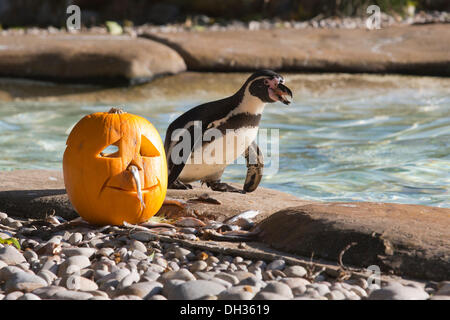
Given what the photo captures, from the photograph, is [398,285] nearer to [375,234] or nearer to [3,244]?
[375,234]

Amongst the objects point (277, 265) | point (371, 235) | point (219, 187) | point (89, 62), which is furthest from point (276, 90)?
point (89, 62)

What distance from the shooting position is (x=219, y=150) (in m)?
4.81

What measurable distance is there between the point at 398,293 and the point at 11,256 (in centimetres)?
172

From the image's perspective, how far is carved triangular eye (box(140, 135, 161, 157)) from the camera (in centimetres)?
416

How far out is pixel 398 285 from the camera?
301 centimetres

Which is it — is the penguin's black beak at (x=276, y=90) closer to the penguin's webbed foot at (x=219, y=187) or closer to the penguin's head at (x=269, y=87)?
the penguin's head at (x=269, y=87)

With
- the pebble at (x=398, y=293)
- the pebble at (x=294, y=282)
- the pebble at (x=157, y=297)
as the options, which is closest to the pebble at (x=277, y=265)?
the pebble at (x=294, y=282)

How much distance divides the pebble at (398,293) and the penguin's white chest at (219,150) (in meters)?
1.96

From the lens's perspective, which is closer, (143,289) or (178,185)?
(143,289)

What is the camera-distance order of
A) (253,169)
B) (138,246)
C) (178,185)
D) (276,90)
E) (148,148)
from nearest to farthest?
(138,246) < (148,148) < (276,90) < (178,185) < (253,169)

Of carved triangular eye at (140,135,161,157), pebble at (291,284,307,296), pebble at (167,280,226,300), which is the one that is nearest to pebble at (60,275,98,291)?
pebble at (167,280,226,300)

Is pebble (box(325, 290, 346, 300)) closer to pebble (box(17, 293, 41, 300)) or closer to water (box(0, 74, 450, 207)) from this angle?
pebble (box(17, 293, 41, 300))

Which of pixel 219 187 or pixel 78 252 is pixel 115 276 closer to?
pixel 78 252
